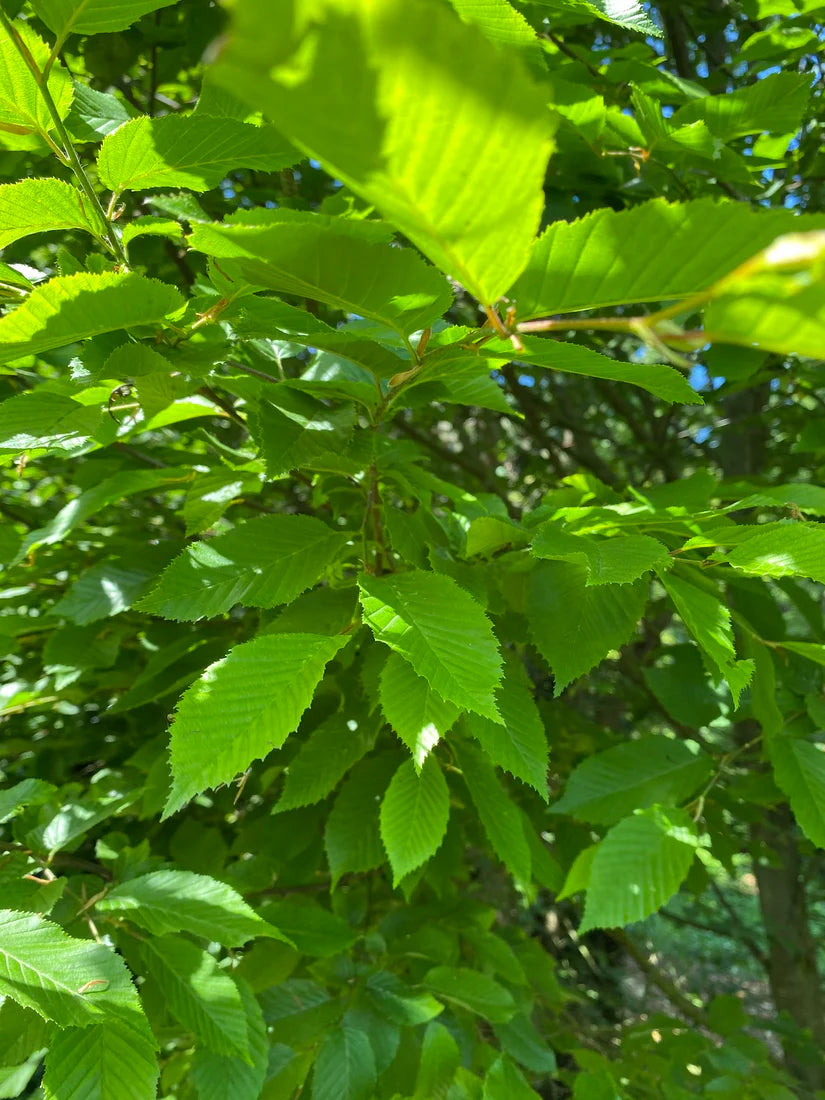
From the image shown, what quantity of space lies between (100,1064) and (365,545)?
646 mm

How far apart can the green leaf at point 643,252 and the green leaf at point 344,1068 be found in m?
1.06

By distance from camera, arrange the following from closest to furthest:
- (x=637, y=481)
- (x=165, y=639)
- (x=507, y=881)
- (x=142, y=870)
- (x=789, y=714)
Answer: (x=142, y=870) < (x=789, y=714) < (x=165, y=639) < (x=507, y=881) < (x=637, y=481)

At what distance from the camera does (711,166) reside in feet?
4.25

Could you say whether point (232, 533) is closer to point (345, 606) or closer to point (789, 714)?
point (345, 606)

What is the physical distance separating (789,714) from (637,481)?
2088 mm

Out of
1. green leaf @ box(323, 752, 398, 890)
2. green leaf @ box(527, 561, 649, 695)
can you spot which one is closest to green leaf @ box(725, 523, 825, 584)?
green leaf @ box(527, 561, 649, 695)

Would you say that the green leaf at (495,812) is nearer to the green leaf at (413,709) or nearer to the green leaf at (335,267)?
the green leaf at (413,709)

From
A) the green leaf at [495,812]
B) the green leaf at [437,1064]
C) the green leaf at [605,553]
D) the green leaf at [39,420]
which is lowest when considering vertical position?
the green leaf at [437,1064]

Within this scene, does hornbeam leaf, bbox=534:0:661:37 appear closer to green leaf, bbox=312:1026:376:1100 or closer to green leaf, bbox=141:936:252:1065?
green leaf, bbox=141:936:252:1065

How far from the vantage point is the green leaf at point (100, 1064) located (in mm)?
731

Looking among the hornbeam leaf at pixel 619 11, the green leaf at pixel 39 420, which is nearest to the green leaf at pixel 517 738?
the green leaf at pixel 39 420

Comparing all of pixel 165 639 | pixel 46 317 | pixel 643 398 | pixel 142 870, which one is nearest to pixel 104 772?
pixel 165 639

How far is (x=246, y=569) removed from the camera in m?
A: 0.82

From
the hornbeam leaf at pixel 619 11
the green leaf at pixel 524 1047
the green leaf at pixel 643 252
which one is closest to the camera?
the green leaf at pixel 643 252
